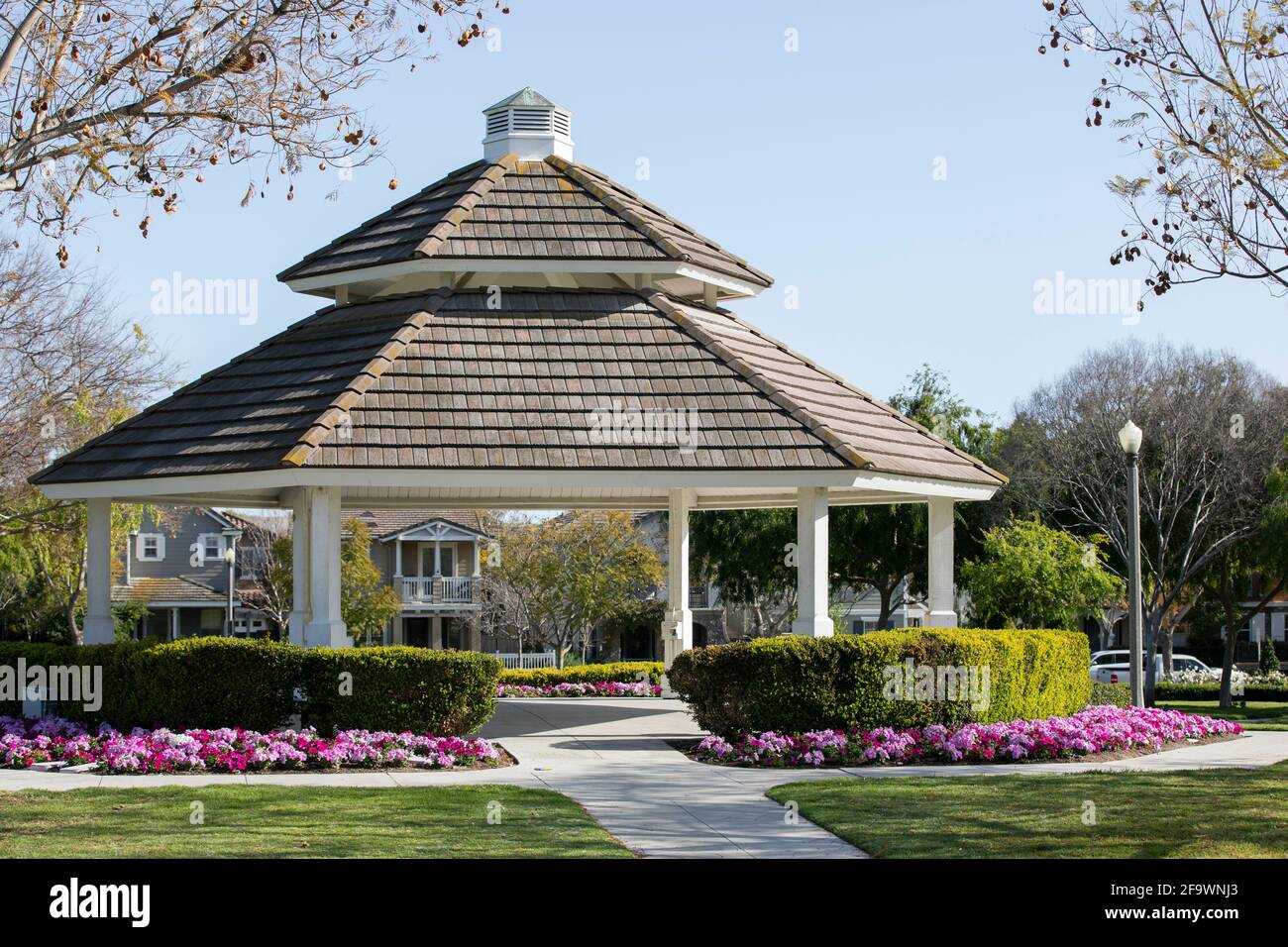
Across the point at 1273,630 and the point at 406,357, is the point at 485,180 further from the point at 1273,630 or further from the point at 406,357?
the point at 1273,630

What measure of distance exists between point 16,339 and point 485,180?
42.0ft

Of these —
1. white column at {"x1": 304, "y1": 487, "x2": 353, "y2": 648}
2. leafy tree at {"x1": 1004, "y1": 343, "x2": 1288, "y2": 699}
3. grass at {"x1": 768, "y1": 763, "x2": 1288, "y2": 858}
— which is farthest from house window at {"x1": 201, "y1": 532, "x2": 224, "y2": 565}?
grass at {"x1": 768, "y1": 763, "x2": 1288, "y2": 858}

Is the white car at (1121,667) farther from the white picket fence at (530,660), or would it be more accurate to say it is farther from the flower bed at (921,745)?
the flower bed at (921,745)

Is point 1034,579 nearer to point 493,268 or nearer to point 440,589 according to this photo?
point 493,268

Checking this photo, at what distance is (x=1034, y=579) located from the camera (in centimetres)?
3256

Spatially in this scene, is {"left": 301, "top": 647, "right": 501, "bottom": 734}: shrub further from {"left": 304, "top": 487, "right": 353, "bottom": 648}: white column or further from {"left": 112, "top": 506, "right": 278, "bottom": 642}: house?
{"left": 112, "top": 506, "right": 278, "bottom": 642}: house

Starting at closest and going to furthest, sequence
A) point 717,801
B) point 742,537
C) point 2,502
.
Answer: point 717,801, point 2,502, point 742,537

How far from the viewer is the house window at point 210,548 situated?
5603 centimetres

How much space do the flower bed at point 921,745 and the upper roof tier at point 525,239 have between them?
7263mm

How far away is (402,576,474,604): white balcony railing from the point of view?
54.6 metres

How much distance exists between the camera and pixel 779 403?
19.0 meters

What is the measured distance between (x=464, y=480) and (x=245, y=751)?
4144mm

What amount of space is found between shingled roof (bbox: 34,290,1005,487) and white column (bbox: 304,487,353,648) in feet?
3.06
